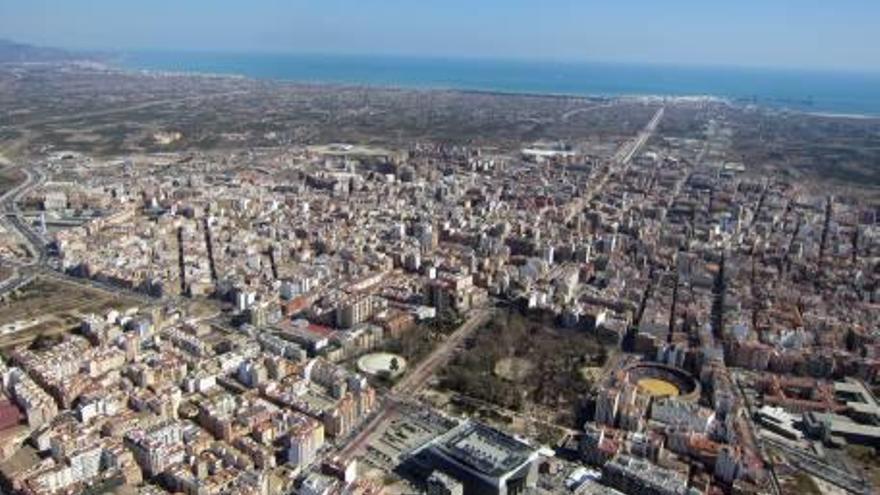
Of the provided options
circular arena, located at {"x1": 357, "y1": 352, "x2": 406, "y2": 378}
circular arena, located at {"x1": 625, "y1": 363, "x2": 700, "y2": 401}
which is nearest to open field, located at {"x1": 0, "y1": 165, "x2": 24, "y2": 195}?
circular arena, located at {"x1": 357, "y1": 352, "x2": 406, "y2": 378}

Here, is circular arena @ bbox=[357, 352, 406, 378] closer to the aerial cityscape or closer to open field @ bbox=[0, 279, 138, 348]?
the aerial cityscape

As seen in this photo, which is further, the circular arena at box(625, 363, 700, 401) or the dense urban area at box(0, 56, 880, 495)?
the circular arena at box(625, 363, 700, 401)

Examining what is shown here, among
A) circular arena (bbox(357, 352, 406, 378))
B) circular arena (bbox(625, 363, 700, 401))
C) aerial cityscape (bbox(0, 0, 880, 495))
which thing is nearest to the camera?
aerial cityscape (bbox(0, 0, 880, 495))

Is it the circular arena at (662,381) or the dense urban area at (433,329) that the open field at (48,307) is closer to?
the dense urban area at (433,329)

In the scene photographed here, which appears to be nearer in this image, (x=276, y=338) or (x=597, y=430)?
(x=597, y=430)

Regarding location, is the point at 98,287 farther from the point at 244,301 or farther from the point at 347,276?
the point at 347,276

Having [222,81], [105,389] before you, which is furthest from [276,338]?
[222,81]

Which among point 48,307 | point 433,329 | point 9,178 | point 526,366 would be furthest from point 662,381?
point 9,178
